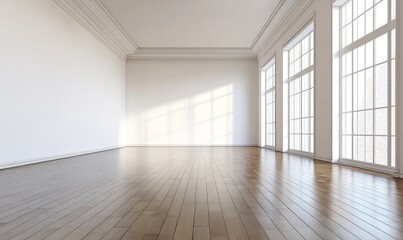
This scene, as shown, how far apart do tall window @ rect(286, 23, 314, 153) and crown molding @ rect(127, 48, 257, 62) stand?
12.7ft

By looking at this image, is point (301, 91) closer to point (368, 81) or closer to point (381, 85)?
point (368, 81)

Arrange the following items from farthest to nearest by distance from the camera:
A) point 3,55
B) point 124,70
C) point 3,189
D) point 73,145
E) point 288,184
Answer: point 124,70, point 73,145, point 3,55, point 288,184, point 3,189

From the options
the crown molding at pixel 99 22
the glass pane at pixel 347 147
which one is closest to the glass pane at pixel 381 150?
the glass pane at pixel 347 147

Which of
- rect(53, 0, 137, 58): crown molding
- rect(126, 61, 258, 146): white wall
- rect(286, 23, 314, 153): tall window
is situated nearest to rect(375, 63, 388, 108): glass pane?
rect(286, 23, 314, 153): tall window

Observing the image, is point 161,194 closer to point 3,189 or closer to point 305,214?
point 305,214

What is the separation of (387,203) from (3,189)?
3744 millimetres

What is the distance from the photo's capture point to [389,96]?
4434mm

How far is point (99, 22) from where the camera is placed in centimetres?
912

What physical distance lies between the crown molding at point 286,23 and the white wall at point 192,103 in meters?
2.03

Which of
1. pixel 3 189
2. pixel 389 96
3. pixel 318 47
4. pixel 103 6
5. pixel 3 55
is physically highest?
pixel 103 6

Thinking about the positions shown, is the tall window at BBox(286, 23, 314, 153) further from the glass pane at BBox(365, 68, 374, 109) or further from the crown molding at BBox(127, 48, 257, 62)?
the crown molding at BBox(127, 48, 257, 62)

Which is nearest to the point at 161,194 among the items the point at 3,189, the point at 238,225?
the point at 238,225

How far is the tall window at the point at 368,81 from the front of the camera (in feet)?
14.7

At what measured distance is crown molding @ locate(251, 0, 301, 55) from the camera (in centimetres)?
820
